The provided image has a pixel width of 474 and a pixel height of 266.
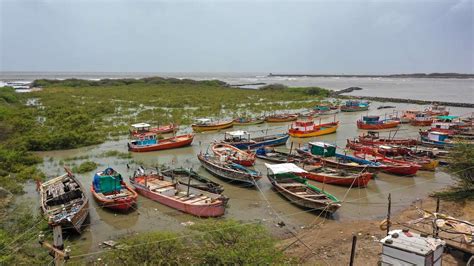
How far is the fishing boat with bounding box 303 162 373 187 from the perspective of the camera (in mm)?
18141

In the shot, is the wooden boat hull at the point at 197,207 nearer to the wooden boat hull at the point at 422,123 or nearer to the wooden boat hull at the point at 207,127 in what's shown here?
the wooden boat hull at the point at 207,127

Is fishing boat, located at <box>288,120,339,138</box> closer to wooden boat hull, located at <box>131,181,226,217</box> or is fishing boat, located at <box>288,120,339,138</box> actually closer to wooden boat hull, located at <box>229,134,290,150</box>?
wooden boat hull, located at <box>229,134,290,150</box>

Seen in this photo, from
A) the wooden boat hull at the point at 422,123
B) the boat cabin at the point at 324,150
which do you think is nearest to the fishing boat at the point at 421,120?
the wooden boat hull at the point at 422,123

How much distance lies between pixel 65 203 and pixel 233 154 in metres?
10.6

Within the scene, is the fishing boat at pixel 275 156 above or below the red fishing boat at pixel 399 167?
below

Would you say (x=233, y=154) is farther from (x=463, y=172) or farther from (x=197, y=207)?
(x=463, y=172)

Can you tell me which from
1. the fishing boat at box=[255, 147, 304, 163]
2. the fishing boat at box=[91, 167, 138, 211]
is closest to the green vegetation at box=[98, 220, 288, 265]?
the fishing boat at box=[91, 167, 138, 211]

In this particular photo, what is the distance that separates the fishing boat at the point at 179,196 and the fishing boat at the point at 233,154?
179 inches

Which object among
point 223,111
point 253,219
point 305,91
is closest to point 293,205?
point 253,219

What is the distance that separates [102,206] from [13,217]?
334cm

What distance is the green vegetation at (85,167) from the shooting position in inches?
841

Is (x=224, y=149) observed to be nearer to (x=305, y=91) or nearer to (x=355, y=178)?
(x=355, y=178)

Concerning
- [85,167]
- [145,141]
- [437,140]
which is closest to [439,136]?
[437,140]

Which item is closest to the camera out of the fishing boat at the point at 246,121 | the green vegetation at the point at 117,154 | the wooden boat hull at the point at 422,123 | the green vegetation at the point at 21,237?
the green vegetation at the point at 21,237
